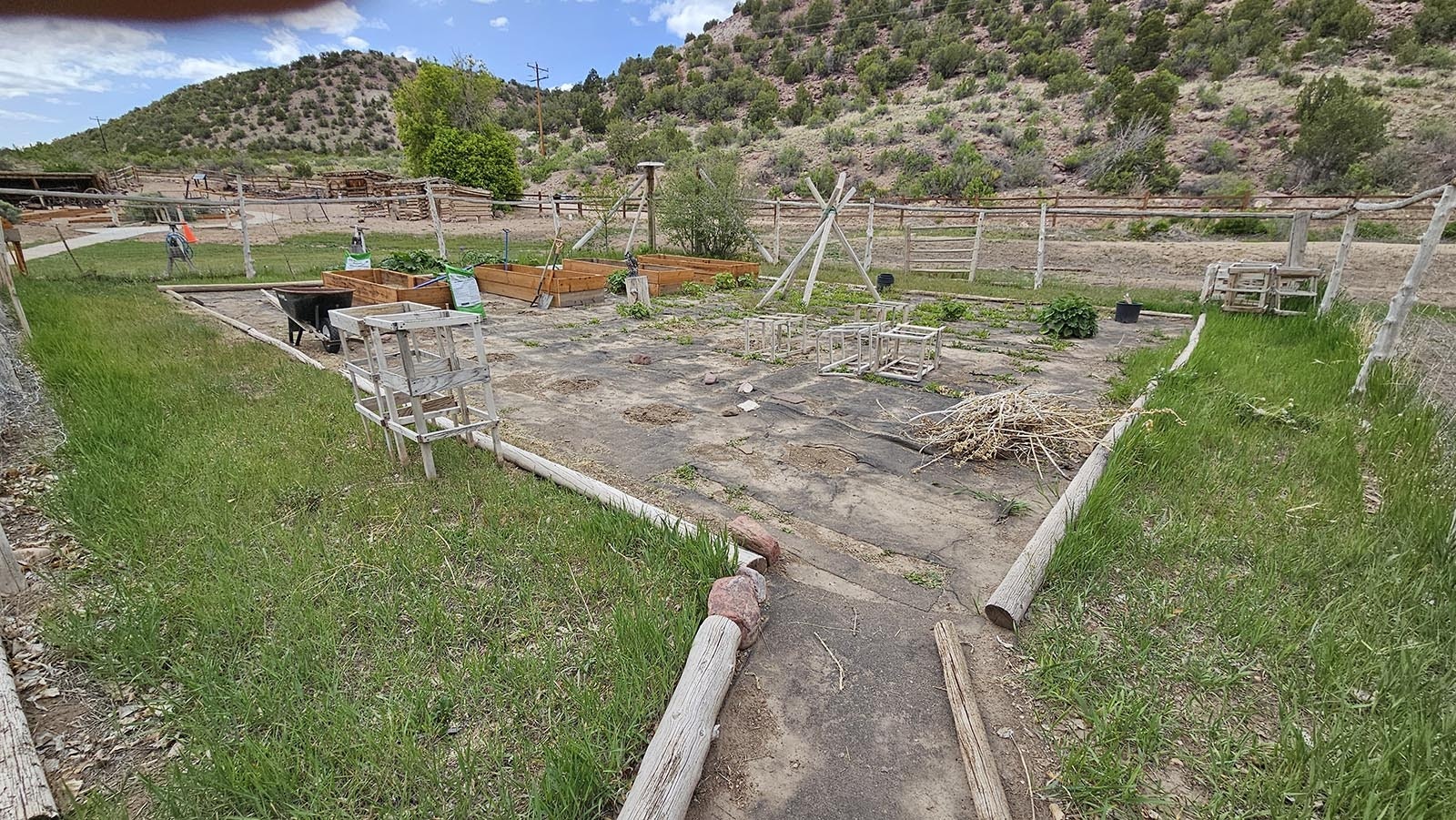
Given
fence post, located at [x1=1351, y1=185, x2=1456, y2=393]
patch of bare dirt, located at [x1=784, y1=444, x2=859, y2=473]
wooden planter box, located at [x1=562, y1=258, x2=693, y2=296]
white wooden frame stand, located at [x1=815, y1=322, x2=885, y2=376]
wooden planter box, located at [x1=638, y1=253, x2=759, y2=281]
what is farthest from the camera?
wooden planter box, located at [x1=638, y1=253, x2=759, y2=281]

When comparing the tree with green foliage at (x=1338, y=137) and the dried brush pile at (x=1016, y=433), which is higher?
the tree with green foliage at (x=1338, y=137)

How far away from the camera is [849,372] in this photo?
6.44 metres

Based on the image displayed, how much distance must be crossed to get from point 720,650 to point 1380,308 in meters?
10.8

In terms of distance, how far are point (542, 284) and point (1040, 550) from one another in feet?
31.0

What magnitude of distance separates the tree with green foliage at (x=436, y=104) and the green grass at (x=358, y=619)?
37.3 meters

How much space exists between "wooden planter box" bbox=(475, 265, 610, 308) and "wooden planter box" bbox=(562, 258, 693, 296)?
388 mm

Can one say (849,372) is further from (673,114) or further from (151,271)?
(673,114)

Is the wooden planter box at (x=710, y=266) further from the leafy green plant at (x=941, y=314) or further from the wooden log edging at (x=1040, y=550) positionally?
the wooden log edging at (x=1040, y=550)

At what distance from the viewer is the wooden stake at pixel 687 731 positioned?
5.24 feet

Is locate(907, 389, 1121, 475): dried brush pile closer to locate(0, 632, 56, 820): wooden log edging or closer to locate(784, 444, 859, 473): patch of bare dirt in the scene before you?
locate(784, 444, 859, 473): patch of bare dirt

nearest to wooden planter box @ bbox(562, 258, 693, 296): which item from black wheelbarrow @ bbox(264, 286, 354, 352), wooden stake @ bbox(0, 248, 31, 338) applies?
black wheelbarrow @ bbox(264, 286, 354, 352)

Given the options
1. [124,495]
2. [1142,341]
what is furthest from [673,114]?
[124,495]

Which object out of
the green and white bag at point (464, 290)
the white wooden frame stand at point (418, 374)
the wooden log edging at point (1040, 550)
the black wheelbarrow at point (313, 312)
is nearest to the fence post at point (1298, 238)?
the wooden log edging at point (1040, 550)

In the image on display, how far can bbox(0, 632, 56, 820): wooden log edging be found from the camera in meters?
1.53
